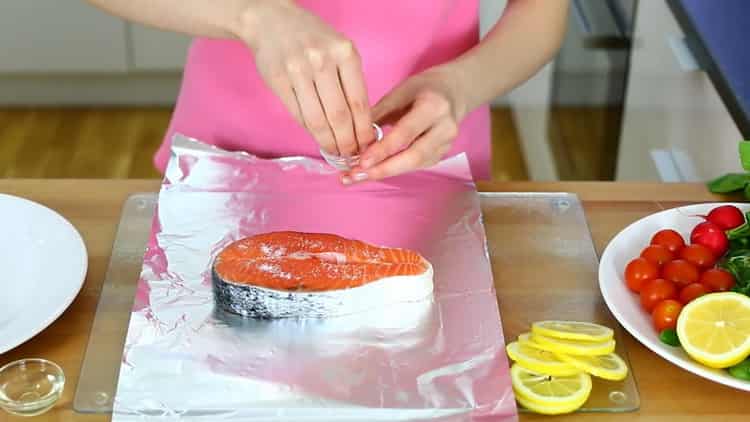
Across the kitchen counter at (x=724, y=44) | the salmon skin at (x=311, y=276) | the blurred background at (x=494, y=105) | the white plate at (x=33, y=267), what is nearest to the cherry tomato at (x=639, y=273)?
the salmon skin at (x=311, y=276)

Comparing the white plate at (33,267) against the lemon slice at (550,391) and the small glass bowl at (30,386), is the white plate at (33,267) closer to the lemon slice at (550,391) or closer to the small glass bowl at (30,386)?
the small glass bowl at (30,386)

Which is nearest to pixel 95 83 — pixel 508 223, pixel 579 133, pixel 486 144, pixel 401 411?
pixel 579 133

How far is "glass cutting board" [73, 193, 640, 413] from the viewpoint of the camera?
101cm

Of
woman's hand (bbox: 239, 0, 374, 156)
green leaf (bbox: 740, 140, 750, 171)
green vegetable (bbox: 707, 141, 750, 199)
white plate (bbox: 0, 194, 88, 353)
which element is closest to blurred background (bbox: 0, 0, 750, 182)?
green vegetable (bbox: 707, 141, 750, 199)

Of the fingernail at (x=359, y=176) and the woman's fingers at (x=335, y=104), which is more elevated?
the woman's fingers at (x=335, y=104)

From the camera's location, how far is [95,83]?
3.19 m

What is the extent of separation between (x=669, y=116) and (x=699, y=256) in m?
0.88

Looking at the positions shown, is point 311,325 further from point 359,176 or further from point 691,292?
point 691,292

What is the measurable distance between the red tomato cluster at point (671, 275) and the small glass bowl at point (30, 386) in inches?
22.9

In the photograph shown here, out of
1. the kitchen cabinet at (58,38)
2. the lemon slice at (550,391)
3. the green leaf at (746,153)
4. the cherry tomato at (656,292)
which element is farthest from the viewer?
the kitchen cabinet at (58,38)

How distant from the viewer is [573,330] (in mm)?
1040

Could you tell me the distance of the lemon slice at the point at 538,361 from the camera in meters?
1.00

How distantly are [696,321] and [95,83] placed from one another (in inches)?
98.4

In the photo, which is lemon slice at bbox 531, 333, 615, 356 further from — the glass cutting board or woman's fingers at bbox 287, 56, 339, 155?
woman's fingers at bbox 287, 56, 339, 155
